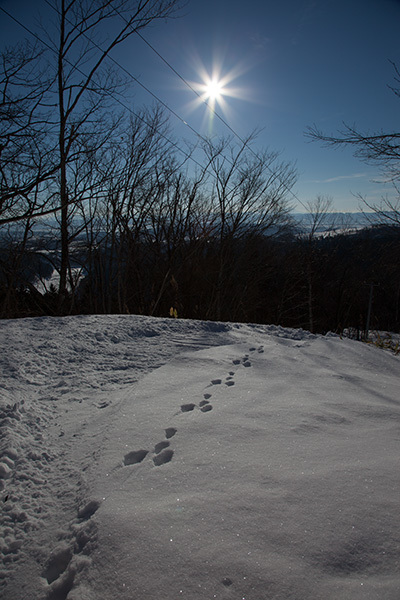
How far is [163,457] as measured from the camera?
1.56 metres

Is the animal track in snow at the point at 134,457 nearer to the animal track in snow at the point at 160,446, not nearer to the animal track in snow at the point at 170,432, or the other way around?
the animal track in snow at the point at 160,446

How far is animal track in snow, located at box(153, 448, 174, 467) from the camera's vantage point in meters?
1.52

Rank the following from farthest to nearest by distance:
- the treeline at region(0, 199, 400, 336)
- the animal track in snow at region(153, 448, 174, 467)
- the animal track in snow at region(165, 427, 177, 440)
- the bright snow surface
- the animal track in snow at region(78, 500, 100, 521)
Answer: the treeline at region(0, 199, 400, 336) → the animal track in snow at region(165, 427, 177, 440) → the animal track in snow at region(153, 448, 174, 467) → the animal track in snow at region(78, 500, 100, 521) → the bright snow surface

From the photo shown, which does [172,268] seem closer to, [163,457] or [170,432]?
[170,432]

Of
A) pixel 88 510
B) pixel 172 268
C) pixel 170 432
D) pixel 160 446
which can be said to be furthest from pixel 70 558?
pixel 172 268

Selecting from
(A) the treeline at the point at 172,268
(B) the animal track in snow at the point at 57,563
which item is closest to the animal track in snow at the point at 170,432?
(B) the animal track in snow at the point at 57,563

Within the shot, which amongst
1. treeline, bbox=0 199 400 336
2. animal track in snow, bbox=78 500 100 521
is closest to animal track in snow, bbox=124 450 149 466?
animal track in snow, bbox=78 500 100 521

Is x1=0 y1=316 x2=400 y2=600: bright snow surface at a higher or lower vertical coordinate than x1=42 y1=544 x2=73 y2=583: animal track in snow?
higher

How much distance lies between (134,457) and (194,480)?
39 centimetres

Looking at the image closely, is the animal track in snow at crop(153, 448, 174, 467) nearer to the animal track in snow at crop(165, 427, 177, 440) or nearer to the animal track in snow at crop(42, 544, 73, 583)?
the animal track in snow at crop(165, 427, 177, 440)

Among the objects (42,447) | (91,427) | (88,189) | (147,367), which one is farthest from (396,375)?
(88,189)

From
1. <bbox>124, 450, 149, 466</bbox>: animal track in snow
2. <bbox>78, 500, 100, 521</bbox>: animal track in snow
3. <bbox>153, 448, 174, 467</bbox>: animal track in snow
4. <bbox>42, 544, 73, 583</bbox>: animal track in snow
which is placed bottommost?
<bbox>42, 544, 73, 583</bbox>: animal track in snow

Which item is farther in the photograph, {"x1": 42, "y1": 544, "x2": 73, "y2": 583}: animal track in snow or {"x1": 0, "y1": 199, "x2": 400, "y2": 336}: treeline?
{"x1": 0, "y1": 199, "x2": 400, "y2": 336}: treeline

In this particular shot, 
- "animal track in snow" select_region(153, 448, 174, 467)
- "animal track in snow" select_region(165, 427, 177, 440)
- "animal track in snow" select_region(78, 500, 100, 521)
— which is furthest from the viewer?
"animal track in snow" select_region(165, 427, 177, 440)
